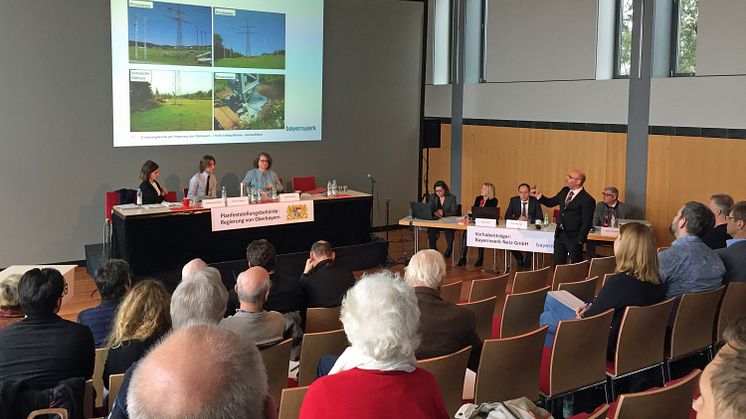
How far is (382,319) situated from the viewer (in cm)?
239

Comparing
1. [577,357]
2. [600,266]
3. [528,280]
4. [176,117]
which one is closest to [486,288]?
[528,280]

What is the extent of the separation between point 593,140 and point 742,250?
6.20 metres

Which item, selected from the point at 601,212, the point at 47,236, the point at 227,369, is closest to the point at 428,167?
the point at 601,212

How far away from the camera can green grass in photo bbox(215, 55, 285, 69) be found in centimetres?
1099

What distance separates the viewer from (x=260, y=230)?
972 centimetres

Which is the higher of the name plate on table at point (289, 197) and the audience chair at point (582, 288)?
the name plate on table at point (289, 197)

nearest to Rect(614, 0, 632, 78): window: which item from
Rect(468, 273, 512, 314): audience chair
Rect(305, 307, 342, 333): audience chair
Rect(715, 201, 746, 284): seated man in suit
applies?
Rect(715, 201, 746, 284): seated man in suit

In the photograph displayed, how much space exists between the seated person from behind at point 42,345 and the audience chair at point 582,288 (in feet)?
11.3

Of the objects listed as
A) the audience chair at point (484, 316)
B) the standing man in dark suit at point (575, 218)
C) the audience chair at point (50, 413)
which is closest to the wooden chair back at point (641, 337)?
the audience chair at point (484, 316)

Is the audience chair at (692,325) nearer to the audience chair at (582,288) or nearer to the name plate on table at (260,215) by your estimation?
the audience chair at (582,288)

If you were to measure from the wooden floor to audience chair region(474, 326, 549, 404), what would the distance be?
4.92 metres

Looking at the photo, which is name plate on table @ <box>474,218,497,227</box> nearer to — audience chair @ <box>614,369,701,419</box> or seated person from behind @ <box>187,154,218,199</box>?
seated person from behind @ <box>187,154,218,199</box>

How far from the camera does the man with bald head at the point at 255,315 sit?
3986mm

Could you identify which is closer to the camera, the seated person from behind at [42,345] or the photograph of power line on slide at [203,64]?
the seated person from behind at [42,345]
